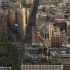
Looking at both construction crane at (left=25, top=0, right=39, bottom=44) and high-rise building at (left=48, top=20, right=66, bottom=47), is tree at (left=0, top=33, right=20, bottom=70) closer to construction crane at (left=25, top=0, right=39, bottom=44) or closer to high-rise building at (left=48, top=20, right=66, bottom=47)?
construction crane at (left=25, top=0, right=39, bottom=44)

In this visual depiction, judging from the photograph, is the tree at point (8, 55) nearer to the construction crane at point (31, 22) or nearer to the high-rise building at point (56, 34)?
the construction crane at point (31, 22)

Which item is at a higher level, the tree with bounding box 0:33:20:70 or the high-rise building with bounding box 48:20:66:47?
A: the high-rise building with bounding box 48:20:66:47

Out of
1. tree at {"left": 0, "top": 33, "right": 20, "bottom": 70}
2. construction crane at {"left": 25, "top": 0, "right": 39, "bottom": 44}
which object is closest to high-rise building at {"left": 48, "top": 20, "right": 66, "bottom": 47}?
construction crane at {"left": 25, "top": 0, "right": 39, "bottom": 44}

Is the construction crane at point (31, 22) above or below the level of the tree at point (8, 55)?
above

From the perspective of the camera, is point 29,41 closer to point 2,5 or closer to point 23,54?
point 23,54

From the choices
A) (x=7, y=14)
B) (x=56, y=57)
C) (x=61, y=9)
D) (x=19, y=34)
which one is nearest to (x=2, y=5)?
(x=7, y=14)

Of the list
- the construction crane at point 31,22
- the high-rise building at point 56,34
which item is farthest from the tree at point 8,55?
the high-rise building at point 56,34

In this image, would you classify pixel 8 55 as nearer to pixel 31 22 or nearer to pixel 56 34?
pixel 31 22

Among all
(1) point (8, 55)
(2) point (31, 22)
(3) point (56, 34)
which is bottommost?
(1) point (8, 55)

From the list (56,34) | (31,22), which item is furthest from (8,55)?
(56,34)

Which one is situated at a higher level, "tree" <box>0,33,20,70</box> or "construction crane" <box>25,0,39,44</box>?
"construction crane" <box>25,0,39,44</box>

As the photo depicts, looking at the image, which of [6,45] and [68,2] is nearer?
[6,45]
